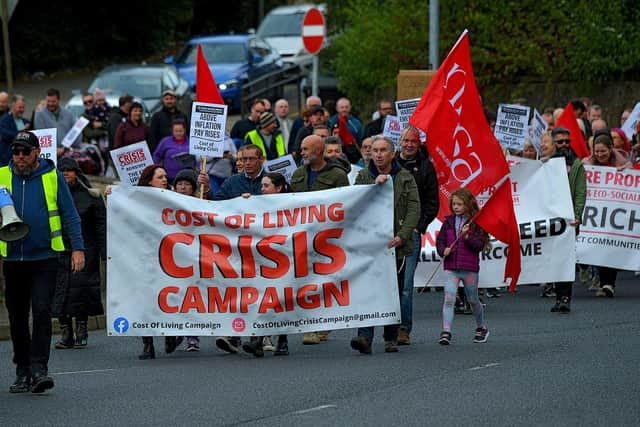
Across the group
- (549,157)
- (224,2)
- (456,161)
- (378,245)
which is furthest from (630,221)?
(224,2)

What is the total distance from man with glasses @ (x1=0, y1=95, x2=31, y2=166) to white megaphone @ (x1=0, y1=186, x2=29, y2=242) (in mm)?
9149

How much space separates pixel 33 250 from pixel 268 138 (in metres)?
8.05

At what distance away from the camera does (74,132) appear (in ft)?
66.0

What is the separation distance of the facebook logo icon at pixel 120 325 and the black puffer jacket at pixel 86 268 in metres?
1.27

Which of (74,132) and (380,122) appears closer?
(74,132)

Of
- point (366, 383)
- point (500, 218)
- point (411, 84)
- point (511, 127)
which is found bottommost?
point (366, 383)

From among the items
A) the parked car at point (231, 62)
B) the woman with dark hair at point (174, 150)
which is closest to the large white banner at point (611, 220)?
the woman with dark hair at point (174, 150)

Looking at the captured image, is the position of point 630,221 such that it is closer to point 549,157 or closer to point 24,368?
point 549,157

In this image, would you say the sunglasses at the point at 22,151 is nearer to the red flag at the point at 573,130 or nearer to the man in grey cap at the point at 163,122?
the red flag at the point at 573,130

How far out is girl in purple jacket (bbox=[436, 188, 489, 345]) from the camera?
12727 millimetres

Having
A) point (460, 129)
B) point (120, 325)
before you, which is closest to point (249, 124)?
point (460, 129)

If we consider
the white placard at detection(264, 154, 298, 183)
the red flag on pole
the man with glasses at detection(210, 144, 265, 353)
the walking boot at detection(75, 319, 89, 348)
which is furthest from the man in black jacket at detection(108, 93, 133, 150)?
the man with glasses at detection(210, 144, 265, 353)

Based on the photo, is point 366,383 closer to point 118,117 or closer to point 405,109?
point 405,109

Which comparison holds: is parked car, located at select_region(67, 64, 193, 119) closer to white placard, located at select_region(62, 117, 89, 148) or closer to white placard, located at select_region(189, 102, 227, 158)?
white placard, located at select_region(62, 117, 89, 148)
